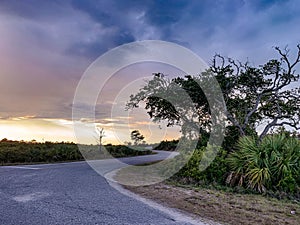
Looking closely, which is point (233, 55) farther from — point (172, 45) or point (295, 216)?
point (295, 216)

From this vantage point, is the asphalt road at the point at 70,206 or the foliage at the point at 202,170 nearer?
the asphalt road at the point at 70,206

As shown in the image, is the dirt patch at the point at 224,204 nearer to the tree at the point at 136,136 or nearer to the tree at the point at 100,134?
the tree at the point at 136,136

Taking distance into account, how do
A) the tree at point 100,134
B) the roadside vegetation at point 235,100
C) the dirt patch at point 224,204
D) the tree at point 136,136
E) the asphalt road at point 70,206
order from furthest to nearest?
1. the tree at point 100,134
2. the tree at point 136,136
3. the roadside vegetation at point 235,100
4. the dirt patch at point 224,204
5. the asphalt road at point 70,206

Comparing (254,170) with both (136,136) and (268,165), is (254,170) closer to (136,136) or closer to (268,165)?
(268,165)

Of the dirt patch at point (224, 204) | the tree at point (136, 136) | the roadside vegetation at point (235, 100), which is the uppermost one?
the roadside vegetation at point (235, 100)

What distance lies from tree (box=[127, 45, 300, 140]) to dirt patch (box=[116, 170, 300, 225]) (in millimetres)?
6156

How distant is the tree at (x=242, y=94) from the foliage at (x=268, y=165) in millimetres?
3613

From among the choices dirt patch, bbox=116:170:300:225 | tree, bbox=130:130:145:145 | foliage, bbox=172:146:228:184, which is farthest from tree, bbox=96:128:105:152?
dirt patch, bbox=116:170:300:225

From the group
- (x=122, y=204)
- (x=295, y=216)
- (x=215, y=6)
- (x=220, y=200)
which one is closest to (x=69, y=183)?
(x=122, y=204)

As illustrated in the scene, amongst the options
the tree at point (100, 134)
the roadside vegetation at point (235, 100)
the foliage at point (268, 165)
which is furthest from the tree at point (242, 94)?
the tree at point (100, 134)

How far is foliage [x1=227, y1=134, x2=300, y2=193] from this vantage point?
26.8ft

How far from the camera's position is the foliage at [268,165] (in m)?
8.16

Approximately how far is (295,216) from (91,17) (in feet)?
33.8

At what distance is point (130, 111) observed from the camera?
14.8 meters
